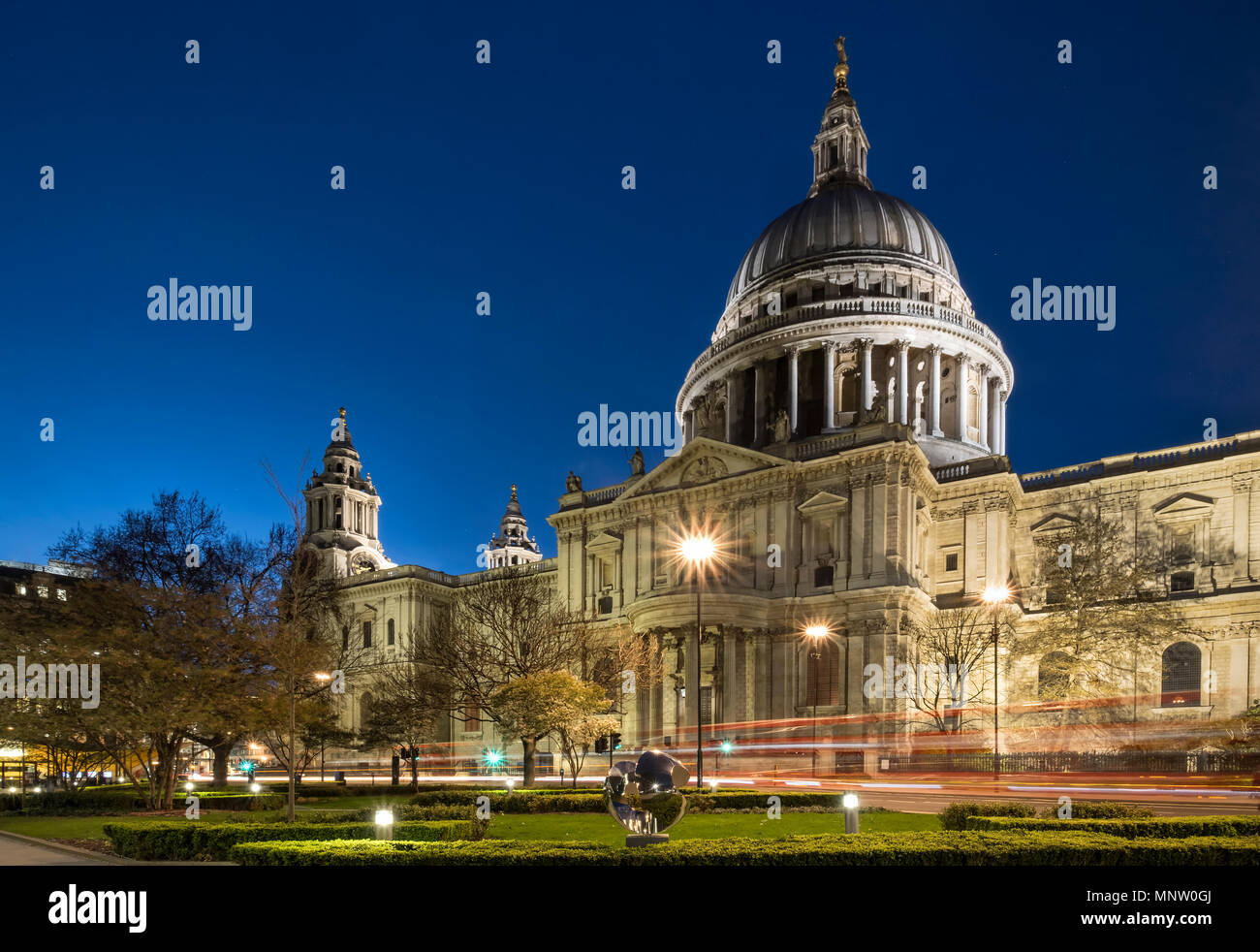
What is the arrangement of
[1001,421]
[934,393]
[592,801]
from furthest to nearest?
[1001,421]
[934,393]
[592,801]

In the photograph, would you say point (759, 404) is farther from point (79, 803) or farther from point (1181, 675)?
point (79, 803)

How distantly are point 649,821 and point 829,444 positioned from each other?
147 ft

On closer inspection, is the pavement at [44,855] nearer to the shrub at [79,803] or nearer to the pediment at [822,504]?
the shrub at [79,803]

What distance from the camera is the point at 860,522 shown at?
54.2 m

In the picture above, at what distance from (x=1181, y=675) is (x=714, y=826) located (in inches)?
1608

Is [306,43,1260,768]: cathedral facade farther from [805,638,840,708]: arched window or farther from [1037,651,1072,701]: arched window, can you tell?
[1037,651,1072,701]: arched window

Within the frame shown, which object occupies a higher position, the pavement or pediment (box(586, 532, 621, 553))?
pediment (box(586, 532, 621, 553))

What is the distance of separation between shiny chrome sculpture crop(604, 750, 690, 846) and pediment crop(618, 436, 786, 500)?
4328 cm

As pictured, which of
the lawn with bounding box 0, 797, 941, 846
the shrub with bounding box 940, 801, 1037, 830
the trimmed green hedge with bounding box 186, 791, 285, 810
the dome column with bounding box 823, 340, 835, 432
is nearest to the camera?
the shrub with bounding box 940, 801, 1037, 830

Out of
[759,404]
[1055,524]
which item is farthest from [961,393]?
[1055,524]

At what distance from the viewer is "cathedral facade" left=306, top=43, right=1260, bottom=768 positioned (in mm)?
51625

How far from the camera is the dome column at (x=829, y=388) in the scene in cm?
6888

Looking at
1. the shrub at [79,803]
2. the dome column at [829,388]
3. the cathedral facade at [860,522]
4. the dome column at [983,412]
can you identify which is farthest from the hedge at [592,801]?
the dome column at [983,412]

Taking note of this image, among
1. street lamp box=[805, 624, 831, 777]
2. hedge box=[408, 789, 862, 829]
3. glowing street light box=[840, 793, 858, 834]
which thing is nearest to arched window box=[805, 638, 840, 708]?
street lamp box=[805, 624, 831, 777]
